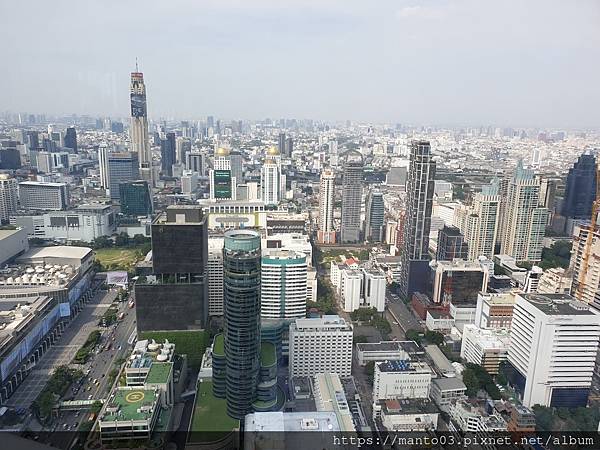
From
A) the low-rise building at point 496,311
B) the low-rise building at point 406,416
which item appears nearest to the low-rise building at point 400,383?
the low-rise building at point 406,416

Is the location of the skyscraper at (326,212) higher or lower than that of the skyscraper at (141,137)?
lower

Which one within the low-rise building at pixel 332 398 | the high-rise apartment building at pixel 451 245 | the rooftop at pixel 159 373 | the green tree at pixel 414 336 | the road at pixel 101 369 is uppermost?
the high-rise apartment building at pixel 451 245

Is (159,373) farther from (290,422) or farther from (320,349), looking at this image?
(290,422)

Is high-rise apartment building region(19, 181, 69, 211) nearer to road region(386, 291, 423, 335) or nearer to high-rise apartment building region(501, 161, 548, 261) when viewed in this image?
road region(386, 291, 423, 335)

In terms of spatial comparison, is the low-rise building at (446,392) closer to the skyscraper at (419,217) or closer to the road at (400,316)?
the road at (400,316)

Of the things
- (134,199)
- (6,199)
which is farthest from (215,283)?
(6,199)

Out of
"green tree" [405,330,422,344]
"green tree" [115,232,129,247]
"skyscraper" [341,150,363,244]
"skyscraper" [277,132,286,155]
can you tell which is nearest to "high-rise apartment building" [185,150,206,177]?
"skyscraper" [277,132,286,155]

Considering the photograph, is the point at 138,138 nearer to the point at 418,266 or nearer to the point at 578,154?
the point at 418,266
